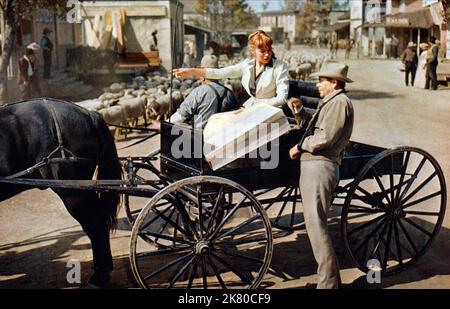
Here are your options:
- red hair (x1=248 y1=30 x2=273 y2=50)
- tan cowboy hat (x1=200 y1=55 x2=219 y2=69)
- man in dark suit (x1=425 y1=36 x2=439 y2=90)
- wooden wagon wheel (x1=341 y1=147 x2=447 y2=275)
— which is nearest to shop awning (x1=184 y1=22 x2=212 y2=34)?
man in dark suit (x1=425 y1=36 x2=439 y2=90)

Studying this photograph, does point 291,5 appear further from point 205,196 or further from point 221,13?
point 205,196

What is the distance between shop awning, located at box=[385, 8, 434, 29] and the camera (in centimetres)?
4059

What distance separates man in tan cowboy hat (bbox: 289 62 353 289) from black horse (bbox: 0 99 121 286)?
1830 mm

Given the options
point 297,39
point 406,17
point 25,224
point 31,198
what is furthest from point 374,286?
point 297,39

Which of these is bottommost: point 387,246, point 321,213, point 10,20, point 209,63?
point 387,246

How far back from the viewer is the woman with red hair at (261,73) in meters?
5.38

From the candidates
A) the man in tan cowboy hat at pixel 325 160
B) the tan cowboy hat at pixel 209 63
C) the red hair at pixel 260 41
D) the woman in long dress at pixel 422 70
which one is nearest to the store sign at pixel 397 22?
the woman in long dress at pixel 422 70

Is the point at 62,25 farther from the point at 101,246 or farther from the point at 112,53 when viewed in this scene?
the point at 101,246

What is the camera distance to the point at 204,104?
5797 mm

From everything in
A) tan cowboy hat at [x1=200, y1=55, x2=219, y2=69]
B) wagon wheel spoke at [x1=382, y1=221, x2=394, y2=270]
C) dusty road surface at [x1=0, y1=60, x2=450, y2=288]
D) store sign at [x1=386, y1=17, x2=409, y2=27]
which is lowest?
dusty road surface at [x1=0, y1=60, x2=450, y2=288]

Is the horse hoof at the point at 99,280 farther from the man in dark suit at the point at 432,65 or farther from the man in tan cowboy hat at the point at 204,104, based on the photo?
the man in dark suit at the point at 432,65

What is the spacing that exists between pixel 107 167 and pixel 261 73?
70.5 inches

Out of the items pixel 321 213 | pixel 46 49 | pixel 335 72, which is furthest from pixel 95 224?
pixel 46 49

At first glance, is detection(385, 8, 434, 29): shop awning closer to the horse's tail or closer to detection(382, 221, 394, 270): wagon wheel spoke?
detection(382, 221, 394, 270): wagon wheel spoke
